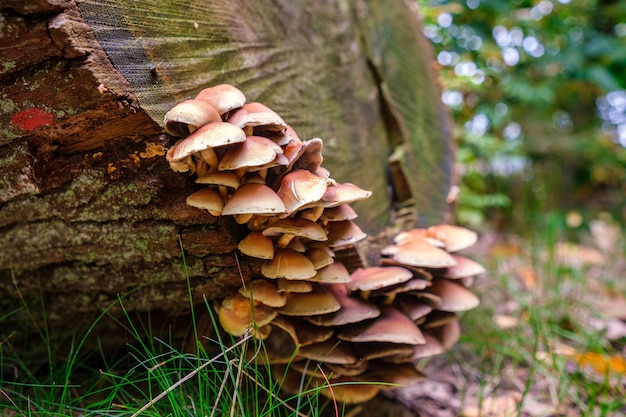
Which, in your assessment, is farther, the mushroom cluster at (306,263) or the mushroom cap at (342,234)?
the mushroom cap at (342,234)

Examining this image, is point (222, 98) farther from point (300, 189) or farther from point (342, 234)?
point (342, 234)

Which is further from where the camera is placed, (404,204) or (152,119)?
(404,204)

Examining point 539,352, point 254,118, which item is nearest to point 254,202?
point 254,118

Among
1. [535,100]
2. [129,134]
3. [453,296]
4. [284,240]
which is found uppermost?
[129,134]

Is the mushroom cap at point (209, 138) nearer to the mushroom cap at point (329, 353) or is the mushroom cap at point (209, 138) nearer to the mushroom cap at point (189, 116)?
the mushroom cap at point (189, 116)

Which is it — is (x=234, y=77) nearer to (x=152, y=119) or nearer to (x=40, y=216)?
(x=152, y=119)

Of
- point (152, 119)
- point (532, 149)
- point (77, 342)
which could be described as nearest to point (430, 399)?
point (77, 342)

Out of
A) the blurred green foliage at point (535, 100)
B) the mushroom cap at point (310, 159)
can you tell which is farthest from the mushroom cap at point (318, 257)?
the blurred green foliage at point (535, 100)
